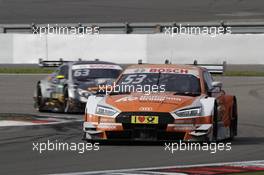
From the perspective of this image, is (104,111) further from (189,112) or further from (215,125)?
(215,125)

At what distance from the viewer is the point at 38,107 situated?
2066 centimetres

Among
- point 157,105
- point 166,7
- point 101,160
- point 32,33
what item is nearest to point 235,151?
point 157,105

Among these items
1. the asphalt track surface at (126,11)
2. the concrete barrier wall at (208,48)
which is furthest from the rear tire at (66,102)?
the asphalt track surface at (126,11)

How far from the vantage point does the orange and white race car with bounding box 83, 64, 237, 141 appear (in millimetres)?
12859

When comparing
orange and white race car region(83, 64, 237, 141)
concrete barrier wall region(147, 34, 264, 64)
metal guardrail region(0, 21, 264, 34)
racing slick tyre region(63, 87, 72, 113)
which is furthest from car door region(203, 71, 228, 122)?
metal guardrail region(0, 21, 264, 34)

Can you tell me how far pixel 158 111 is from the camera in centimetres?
1286

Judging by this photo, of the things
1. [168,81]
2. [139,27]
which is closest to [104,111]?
[168,81]

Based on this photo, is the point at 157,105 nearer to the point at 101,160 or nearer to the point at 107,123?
the point at 107,123

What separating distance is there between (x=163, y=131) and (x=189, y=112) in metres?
0.47

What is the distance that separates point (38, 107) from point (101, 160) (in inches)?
373

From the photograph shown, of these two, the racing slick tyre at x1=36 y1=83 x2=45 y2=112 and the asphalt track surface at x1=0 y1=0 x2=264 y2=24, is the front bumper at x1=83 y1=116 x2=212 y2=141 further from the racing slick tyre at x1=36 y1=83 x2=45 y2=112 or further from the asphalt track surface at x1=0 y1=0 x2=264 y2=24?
the asphalt track surface at x1=0 y1=0 x2=264 y2=24

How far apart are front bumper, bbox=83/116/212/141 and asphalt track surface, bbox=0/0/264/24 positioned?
2803 centimetres

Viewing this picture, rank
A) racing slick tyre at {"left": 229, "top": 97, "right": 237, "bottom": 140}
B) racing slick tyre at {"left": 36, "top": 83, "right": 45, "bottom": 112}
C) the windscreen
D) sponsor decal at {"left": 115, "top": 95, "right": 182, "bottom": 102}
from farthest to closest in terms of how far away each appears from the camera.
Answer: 1. racing slick tyre at {"left": 36, "top": 83, "right": 45, "bottom": 112}
2. racing slick tyre at {"left": 229, "top": 97, "right": 237, "bottom": 140}
3. the windscreen
4. sponsor decal at {"left": 115, "top": 95, "right": 182, "bottom": 102}

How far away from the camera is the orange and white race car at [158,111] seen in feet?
42.2
